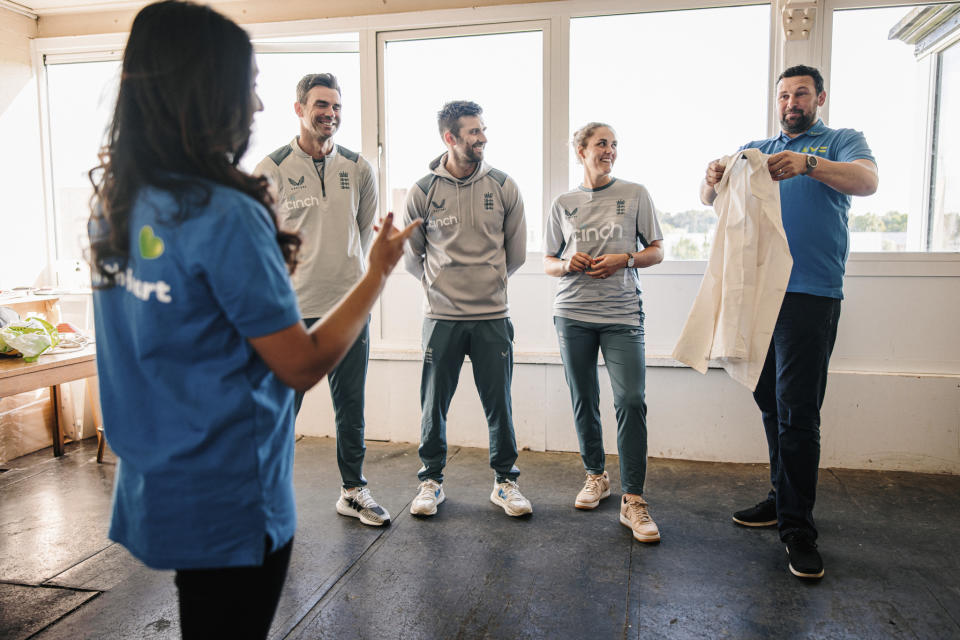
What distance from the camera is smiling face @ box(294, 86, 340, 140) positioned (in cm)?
272

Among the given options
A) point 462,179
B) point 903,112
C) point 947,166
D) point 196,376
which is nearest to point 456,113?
point 462,179

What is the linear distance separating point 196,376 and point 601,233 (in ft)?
7.28

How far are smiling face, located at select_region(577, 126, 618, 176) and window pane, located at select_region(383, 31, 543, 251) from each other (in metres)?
0.98

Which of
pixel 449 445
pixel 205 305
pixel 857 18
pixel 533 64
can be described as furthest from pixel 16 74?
pixel 857 18

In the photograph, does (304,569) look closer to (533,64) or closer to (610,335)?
(610,335)

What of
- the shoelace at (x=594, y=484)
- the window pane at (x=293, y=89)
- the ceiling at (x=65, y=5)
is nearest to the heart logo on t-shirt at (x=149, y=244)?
the shoelace at (x=594, y=484)

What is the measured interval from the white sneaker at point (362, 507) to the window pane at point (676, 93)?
2.16m

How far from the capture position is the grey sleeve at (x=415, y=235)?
9.55 ft

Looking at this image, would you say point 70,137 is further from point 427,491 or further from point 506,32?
point 427,491

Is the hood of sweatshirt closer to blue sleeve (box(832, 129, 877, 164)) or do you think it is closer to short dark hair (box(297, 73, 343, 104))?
short dark hair (box(297, 73, 343, 104))

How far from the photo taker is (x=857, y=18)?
345 cm

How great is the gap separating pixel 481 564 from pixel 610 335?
3.61ft

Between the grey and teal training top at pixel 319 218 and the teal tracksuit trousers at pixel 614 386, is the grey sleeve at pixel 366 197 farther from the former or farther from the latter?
the teal tracksuit trousers at pixel 614 386

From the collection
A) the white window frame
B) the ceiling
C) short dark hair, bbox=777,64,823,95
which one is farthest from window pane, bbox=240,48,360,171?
short dark hair, bbox=777,64,823,95
